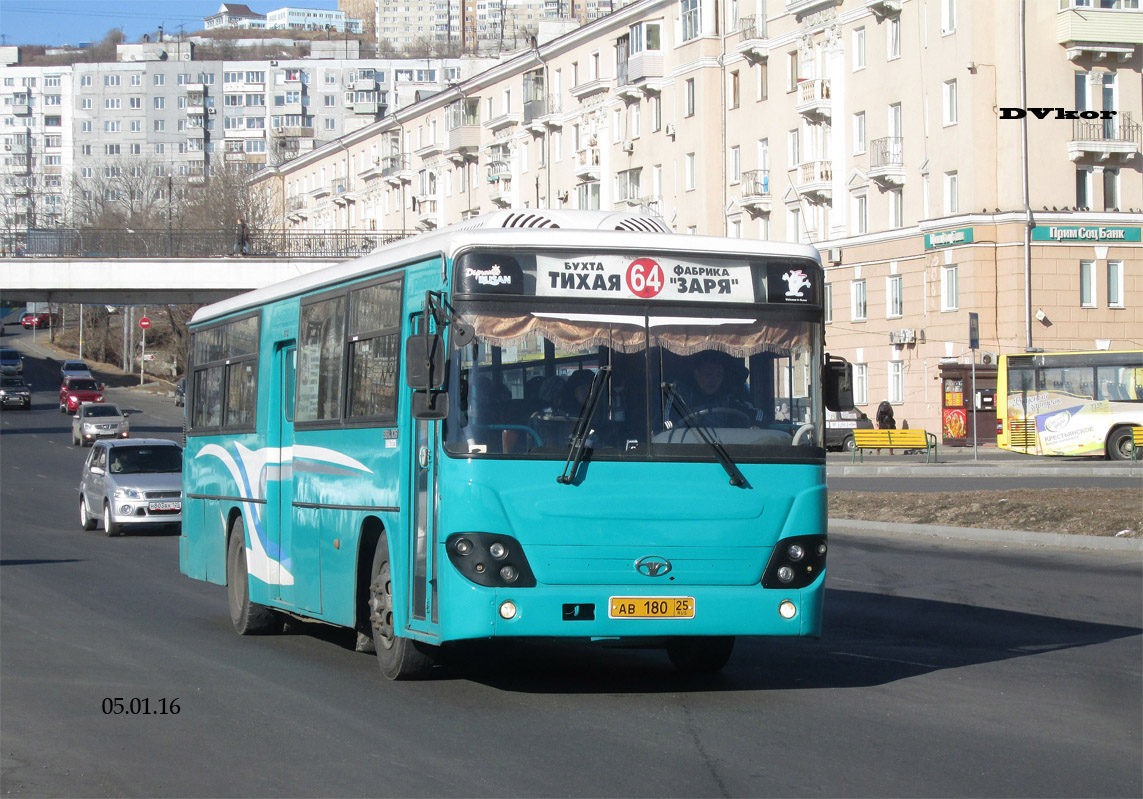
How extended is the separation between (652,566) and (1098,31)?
45.8m

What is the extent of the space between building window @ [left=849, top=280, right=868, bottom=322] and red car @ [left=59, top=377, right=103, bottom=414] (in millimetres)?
35856

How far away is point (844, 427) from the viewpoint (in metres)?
51.4

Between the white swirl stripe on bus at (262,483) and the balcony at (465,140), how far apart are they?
242 ft

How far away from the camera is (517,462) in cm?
867

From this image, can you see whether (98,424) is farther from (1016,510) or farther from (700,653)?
(700,653)

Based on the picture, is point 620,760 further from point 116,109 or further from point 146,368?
point 116,109

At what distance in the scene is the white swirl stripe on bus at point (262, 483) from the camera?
11.6 metres

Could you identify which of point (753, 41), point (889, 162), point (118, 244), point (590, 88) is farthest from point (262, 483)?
point (590, 88)

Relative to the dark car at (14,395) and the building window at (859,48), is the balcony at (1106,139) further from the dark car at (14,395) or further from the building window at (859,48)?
the dark car at (14,395)

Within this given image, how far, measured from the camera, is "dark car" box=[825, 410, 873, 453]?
165 feet

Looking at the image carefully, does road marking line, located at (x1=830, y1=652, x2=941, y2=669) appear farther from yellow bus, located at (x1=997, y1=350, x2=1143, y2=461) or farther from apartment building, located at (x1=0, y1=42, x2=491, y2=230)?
apartment building, located at (x1=0, y1=42, x2=491, y2=230)

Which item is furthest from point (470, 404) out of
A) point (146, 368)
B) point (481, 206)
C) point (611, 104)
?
point (146, 368)

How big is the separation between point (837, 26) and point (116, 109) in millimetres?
126791

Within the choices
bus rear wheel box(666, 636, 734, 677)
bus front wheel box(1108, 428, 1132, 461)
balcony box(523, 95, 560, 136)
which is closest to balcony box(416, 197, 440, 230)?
balcony box(523, 95, 560, 136)
